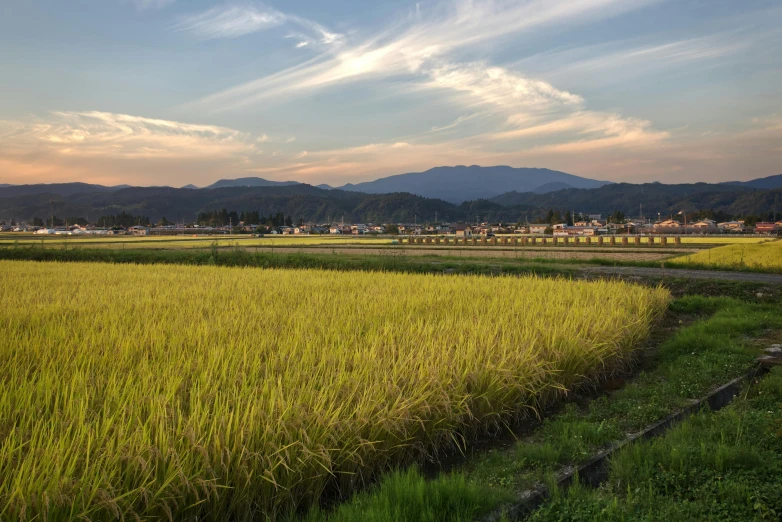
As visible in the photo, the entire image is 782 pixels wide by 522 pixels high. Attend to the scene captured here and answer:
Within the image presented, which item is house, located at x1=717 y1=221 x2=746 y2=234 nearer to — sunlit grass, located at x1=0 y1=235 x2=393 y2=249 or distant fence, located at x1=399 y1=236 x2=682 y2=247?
distant fence, located at x1=399 y1=236 x2=682 y2=247

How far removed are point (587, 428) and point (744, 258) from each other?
20.4 metres

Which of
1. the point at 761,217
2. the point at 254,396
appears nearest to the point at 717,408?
the point at 254,396

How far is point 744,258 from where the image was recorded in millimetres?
20703

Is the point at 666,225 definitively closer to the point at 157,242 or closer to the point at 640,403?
the point at 157,242

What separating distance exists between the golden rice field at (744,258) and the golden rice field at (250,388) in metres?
Answer: 12.4

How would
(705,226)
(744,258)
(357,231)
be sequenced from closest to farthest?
(744,258)
(705,226)
(357,231)

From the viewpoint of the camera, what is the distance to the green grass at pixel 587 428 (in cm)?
302

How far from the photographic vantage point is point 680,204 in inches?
6737

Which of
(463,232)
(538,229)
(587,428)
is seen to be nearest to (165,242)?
(587,428)

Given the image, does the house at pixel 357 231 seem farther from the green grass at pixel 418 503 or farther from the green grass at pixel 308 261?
the green grass at pixel 418 503

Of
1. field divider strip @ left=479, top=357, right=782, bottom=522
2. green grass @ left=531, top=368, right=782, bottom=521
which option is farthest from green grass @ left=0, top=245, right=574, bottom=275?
green grass @ left=531, top=368, right=782, bottom=521

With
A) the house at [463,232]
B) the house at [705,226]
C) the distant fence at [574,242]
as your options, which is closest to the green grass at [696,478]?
the distant fence at [574,242]

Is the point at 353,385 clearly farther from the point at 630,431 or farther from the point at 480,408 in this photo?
the point at 630,431

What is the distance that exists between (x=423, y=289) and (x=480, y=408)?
6.18 metres
